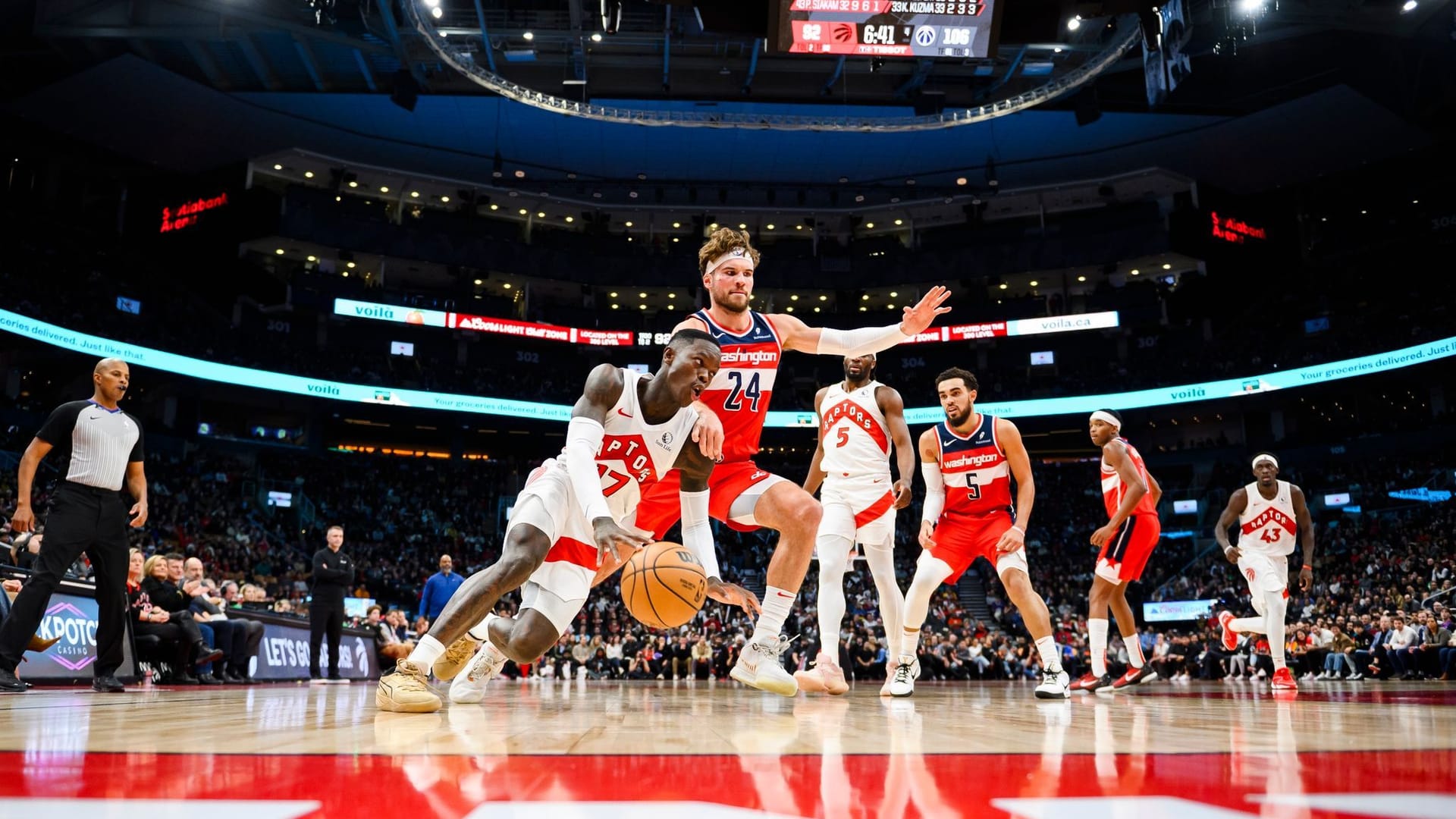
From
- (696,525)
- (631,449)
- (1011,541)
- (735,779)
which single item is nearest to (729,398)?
(696,525)

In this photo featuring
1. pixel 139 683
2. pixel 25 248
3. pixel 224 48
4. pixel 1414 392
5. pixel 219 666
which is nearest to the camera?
pixel 139 683

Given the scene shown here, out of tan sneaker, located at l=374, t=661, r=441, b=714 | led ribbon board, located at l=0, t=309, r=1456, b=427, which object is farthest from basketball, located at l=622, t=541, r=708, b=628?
led ribbon board, located at l=0, t=309, r=1456, b=427

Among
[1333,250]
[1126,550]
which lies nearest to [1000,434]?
[1126,550]

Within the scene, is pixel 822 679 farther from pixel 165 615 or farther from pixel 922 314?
pixel 165 615

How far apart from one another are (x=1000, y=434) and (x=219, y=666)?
8.10m

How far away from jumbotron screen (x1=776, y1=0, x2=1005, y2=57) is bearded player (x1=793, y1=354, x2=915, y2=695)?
904cm

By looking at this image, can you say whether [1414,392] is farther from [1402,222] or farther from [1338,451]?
[1402,222]

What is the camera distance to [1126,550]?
7.79m

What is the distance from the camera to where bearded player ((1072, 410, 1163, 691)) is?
765 cm

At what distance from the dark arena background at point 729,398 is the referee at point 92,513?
0.03 metres

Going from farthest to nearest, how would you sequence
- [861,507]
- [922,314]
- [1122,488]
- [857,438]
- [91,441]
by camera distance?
[1122,488], [857,438], [861,507], [91,441], [922,314]

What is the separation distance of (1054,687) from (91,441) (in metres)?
5.96

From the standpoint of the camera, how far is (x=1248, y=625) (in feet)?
30.5

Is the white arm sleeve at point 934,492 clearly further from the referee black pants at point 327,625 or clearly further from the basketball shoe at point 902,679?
the referee black pants at point 327,625
